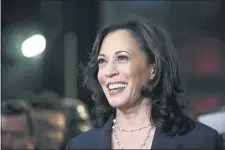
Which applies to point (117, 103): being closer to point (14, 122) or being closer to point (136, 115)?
point (136, 115)

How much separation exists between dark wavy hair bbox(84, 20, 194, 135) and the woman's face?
12 millimetres

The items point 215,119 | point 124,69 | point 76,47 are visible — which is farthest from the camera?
point 76,47

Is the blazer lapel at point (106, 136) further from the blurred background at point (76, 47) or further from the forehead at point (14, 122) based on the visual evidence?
the forehead at point (14, 122)

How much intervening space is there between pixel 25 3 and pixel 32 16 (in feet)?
0.14

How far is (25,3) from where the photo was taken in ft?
3.80

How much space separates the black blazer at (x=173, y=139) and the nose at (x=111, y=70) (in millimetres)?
104

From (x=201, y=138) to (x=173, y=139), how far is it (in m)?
0.06

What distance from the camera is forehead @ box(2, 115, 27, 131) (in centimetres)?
111

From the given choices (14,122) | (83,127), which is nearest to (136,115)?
(83,127)

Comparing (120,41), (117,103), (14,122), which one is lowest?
(14,122)

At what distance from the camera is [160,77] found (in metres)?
0.80

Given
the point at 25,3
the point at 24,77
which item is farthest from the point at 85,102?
the point at 25,3

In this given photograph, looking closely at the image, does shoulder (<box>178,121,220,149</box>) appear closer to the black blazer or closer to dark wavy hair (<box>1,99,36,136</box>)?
the black blazer

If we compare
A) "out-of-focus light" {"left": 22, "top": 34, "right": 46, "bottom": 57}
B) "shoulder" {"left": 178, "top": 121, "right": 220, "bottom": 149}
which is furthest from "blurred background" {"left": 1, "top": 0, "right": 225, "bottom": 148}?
"shoulder" {"left": 178, "top": 121, "right": 220, "bottom": 149}
